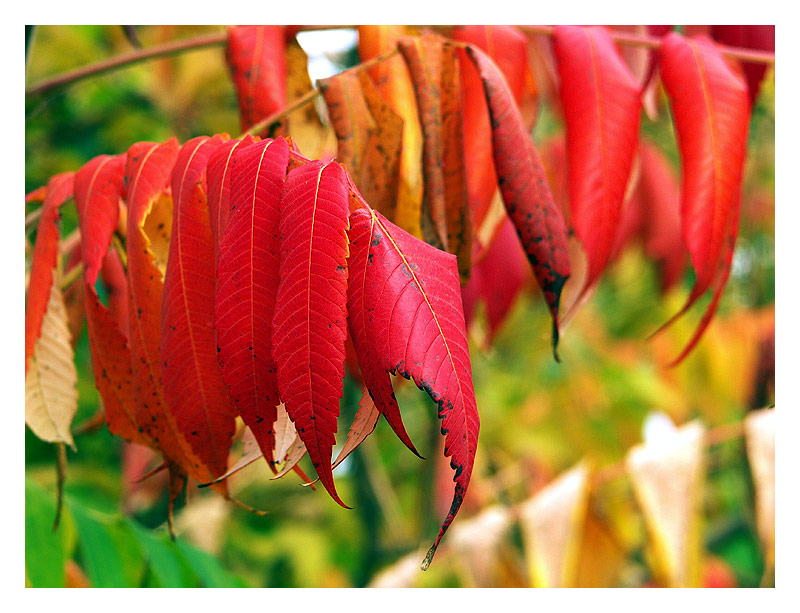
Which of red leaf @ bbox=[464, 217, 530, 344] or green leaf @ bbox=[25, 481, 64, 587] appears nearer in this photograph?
green leaf @ bbox=[25, 481, 64, 587]

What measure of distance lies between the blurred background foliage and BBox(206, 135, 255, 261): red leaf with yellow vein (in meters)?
0.62

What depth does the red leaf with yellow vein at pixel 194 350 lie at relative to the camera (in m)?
0.42

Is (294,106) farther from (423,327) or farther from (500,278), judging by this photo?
(500,278)

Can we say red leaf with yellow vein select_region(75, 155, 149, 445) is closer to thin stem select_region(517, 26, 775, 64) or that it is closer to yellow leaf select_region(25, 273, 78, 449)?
yellow leaf select_region(25, 273, 78, 449)

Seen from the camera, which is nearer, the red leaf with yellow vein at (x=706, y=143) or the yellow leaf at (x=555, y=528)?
the red leaf with yellow vein at (x=706, y=143)

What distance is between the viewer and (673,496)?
924mm

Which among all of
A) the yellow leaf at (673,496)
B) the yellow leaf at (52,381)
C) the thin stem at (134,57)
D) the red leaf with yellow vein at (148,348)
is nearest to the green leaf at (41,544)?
the yellow leaf at (52,381)

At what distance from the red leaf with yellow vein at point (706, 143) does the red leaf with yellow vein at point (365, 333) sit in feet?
1.01

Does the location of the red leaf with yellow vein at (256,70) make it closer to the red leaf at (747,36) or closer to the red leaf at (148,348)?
the red leaf at (148,348)

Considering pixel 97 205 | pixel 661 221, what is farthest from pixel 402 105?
pixel 661 221

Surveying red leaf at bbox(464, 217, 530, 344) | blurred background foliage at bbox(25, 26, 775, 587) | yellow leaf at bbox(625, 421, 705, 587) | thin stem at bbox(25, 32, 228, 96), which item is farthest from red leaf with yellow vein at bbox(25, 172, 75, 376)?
yellow leaf at bbox(625, 421, 705, 587)

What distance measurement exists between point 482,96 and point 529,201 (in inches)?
6.1

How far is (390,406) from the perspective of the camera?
351 millimetres

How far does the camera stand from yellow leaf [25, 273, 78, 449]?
0.54 meters
